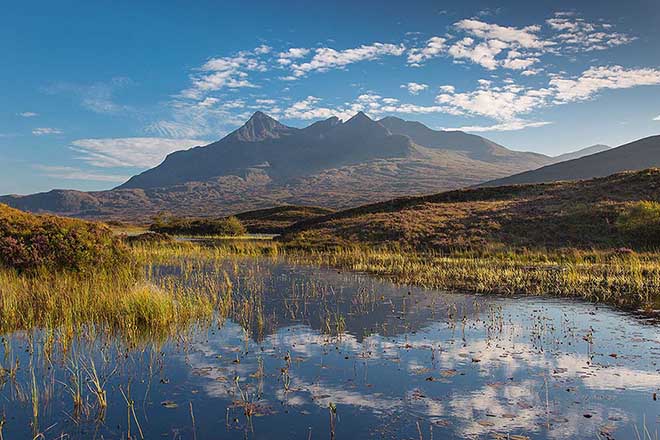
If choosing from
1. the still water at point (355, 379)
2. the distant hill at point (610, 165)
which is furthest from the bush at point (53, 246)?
the distant hill at point (610, 165)

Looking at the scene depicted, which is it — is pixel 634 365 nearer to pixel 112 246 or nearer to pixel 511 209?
pixel 112 246

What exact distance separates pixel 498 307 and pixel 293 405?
1016cm

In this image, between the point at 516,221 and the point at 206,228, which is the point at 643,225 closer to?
the point at 516,221

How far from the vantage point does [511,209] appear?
48406 mm

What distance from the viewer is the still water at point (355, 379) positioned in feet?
23.9

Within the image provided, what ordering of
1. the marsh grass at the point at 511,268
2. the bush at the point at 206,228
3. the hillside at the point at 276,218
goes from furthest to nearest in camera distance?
the hillside at the point at 276,218 → the bush at the point at 206,228 → the marsh grass at the point at 511,268

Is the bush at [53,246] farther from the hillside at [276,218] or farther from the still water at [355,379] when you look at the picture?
the hillside at [276,218]

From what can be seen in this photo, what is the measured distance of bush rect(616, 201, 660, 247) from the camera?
1346 inches

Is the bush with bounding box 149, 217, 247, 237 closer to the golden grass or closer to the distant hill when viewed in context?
the golden grass

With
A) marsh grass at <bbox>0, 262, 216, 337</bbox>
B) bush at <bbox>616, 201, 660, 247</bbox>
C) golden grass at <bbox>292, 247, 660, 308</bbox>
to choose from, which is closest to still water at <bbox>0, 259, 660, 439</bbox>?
marsh grass at <bbox>0, 262, 216, 337</bbox>

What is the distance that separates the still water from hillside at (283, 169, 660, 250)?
23867 mm

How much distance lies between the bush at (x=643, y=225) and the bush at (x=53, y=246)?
114 feet

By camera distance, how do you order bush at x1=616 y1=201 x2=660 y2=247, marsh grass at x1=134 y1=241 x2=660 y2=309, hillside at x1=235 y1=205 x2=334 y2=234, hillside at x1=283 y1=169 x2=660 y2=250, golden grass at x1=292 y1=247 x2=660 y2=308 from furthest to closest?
1. hillside at x1=235 y1=205 x2=334 y2=234
2. hillside at x1=283 y1=169 x2=660 y2=250
3. bush at x1=616 y1=201 x2=660 y2=247
4. marsh grass at x1=134 y1=241 x2=660 y2=309
5. golden grass at x1=292 y1=247 x2=660 y2=308

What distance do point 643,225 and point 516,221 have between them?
10346mm
